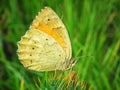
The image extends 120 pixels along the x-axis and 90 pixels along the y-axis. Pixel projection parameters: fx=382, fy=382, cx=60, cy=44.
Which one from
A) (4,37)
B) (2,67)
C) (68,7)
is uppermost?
(68,7)

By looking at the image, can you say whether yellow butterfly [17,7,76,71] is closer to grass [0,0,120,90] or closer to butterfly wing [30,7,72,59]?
butterfly wing [30,7,72,59]

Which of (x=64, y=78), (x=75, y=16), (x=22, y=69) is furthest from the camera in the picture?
(x=75, y=16)

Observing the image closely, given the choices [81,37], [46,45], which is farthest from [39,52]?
[81,37]

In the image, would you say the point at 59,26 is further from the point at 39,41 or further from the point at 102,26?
the point at 102,26

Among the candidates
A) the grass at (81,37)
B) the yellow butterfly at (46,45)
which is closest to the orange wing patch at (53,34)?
the yellow butterfly at (46,45)

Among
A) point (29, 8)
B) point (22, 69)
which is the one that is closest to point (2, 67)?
point (22, 69)

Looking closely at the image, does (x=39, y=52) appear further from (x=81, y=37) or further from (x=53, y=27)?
(x=81, y=37)

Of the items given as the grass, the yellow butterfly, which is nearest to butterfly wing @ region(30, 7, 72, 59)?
the yellow butterfly
